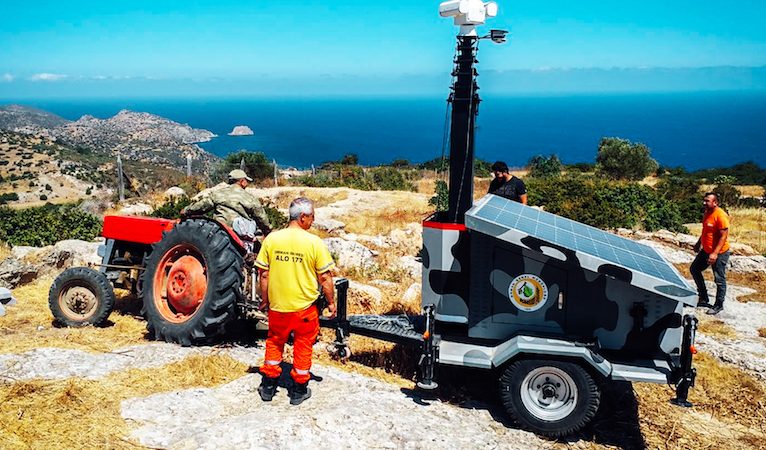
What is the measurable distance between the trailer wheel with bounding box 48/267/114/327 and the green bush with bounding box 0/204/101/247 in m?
5.78

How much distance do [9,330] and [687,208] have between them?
19115 millimetres

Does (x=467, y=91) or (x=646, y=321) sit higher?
(x=467, y=91)

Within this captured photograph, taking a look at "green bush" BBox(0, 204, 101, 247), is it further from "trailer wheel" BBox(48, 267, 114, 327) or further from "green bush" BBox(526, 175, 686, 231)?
"green bush" BBox(526, 175, 686, 231)

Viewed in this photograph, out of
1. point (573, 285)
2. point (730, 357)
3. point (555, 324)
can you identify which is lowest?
point (730, 357)

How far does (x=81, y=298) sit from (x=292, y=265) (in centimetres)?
356

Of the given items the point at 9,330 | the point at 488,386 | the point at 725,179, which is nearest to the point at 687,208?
the point at 725,179

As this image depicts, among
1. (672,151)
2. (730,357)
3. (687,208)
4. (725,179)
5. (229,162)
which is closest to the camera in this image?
(730,357)

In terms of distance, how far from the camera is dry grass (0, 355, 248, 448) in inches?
180

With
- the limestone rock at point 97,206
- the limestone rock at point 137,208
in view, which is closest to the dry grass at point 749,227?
the limestone rock at point 137,208

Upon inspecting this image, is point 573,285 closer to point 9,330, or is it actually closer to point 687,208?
point 9,330

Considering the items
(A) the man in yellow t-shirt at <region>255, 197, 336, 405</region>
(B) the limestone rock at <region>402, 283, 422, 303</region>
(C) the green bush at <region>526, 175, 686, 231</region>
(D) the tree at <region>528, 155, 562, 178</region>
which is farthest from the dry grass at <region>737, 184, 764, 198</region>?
(A) the man in yellow t-shirt at <region>255, 197, 336, 405</region>

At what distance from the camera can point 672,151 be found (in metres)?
162

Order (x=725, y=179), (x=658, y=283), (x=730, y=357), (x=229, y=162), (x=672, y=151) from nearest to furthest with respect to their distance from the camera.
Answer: (x=658, y=283) < (x=730, y=357) < (x=229, y=162) < (x=725, y=179) < (x=672, y=151)

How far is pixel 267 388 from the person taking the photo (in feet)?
17.9
